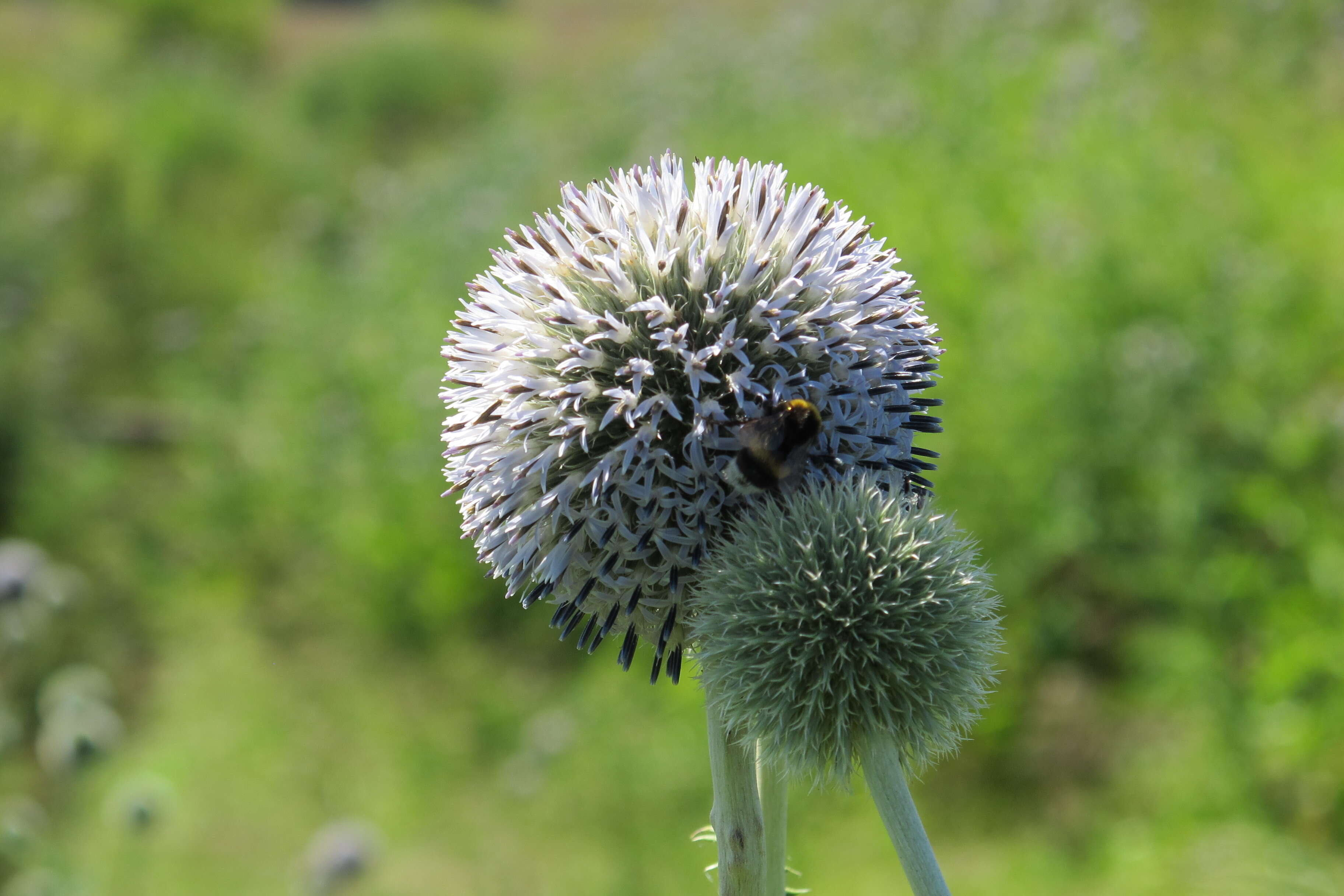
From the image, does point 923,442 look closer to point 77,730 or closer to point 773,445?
point 77,730

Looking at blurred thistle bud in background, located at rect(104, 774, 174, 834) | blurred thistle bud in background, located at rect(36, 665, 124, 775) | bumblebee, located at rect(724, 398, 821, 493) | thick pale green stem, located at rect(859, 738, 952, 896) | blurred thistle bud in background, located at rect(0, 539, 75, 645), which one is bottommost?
thick pale green stem, located at rect(859, 738, 952, 896)

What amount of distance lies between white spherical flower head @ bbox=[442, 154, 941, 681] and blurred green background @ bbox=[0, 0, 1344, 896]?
2.72 m

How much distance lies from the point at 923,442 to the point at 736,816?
3.90 m

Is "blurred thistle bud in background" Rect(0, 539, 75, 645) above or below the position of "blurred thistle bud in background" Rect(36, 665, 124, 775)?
above

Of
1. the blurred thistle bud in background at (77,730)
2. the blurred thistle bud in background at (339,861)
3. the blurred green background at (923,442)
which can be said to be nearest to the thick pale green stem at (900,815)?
the blurred green background at (923,442)

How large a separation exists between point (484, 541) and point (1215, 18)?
9.98 metres

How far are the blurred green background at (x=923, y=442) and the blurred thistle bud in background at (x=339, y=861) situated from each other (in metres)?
0.62

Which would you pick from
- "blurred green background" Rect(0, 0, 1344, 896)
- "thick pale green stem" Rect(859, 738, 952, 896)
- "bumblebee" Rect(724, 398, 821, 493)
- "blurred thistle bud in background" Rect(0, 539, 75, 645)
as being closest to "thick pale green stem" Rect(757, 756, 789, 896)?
"thick pale green stem" Rect(859, 738, 952, 896)

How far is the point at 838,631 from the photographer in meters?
1.55

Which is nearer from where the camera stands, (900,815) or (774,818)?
(900,815)

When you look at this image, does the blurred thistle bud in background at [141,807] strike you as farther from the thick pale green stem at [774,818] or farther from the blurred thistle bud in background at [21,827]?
the thick pale green stem at [774,818]

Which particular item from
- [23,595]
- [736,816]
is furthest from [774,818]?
[23,595]

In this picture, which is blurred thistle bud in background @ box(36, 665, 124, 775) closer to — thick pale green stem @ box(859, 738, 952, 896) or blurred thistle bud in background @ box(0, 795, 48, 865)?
blurred thistle bud in background @ box(0, 795, 48, 865)

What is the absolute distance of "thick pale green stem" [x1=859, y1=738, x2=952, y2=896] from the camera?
137 cm
